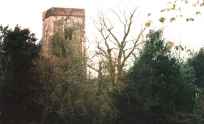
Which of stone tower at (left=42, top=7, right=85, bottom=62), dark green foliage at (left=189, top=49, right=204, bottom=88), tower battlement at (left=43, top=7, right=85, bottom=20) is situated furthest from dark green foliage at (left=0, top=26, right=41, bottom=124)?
tower battlement at (left=43, top=7, right=85, bottom=20)

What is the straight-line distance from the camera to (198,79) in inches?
2854

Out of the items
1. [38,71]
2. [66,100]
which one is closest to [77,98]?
[66,100]

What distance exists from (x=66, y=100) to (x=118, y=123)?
19.0 ft

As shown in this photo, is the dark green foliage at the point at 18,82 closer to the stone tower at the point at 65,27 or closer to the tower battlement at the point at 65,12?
the stone tower at the point at 65,27

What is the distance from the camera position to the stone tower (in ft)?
163

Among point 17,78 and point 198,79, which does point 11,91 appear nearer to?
point 17,78

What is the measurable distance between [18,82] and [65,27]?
1856 cm

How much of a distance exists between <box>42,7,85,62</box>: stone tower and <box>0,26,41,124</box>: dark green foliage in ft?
10.4

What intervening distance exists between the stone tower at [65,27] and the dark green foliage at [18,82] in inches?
125

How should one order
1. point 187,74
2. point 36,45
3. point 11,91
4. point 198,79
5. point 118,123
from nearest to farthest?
point 11,91, point 36,45, point 118,123, point 187,74, point 198,79

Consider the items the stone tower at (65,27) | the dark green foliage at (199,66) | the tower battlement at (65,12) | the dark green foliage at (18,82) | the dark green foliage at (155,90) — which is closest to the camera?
the dark green foliage at (18,82)

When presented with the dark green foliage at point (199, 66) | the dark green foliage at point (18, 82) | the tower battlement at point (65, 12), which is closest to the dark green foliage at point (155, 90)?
the dark green foliage at point (18, 82)

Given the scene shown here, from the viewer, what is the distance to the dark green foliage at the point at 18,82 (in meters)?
40.5

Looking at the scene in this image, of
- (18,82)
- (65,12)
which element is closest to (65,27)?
(18,82)
